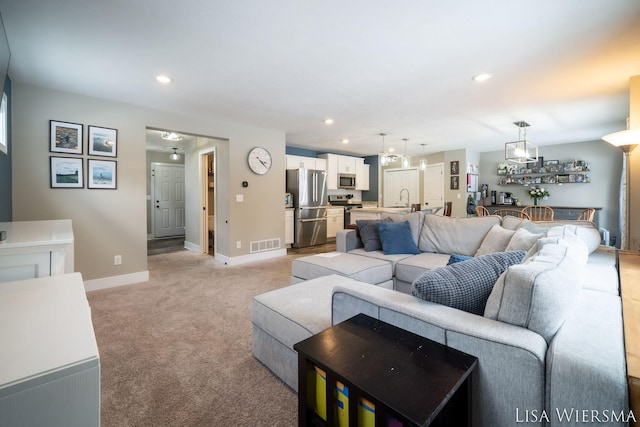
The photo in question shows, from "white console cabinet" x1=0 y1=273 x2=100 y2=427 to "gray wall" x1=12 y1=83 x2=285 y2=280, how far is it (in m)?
3.04

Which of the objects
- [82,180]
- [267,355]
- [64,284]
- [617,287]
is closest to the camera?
[64,284]

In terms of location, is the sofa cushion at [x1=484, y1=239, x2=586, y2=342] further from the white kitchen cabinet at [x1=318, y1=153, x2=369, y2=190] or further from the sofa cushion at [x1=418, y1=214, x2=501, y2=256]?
the white kitchen cabinet at [x1=318, y1=153, x2=369, y2=190]

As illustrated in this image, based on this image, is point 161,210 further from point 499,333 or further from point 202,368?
point 499,333

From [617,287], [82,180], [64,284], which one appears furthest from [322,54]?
[82,180]

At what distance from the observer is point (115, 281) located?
368 centimetres

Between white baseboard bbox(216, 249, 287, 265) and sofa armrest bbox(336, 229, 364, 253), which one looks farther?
white baseboard bbox(216, 249, 287, 265)

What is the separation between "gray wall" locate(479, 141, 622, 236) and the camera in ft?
19.8

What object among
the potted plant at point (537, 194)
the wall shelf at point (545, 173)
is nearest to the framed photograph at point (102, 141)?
the wall shelf at point (545, 173)

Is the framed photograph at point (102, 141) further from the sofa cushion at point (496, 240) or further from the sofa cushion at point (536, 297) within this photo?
the sofa cushion at point (496, 240)

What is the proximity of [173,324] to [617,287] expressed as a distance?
10.5 ft

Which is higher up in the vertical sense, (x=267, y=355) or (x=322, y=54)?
(x=322, y=54)

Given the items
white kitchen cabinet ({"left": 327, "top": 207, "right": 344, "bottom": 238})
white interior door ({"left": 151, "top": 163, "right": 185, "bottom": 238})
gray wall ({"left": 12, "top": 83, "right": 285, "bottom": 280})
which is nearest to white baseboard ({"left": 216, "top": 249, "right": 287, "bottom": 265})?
gray wall ({"left": 12, "top": 83, "right": 285, "bottom": 280})

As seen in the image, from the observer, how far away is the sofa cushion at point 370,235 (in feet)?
11.5

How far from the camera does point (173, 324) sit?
2568 millimetres
